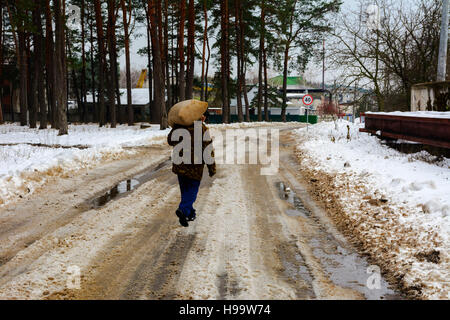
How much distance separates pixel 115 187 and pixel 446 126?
7.95 m

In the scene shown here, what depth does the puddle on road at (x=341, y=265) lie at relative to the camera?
3729 millimetres

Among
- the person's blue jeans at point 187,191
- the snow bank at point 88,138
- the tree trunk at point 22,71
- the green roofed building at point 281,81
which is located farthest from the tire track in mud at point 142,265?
the green roofed building at point 281,81

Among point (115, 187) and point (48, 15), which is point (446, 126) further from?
point (48, 15)

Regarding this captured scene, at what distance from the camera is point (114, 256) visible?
172 inches

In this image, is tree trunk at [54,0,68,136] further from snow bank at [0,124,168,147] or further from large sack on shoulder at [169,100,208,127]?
large sack on shoulder at [169,100,208,127]

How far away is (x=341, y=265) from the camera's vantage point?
4.32 m

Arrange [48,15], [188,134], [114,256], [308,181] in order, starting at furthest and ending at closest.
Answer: [48,15], [308,181], [188,134], [114,256]

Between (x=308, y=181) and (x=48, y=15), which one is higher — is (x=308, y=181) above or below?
below

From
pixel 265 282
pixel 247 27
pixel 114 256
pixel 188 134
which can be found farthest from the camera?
pixel 247 27

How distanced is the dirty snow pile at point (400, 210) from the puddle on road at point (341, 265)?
0.25m

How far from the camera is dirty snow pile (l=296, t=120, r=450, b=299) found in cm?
396

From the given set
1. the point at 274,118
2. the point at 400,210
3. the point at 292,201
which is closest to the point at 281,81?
the point at 274,118

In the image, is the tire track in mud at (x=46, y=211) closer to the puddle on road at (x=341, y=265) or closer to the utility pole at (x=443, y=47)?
the puddle on road at (x=341, y=265)
